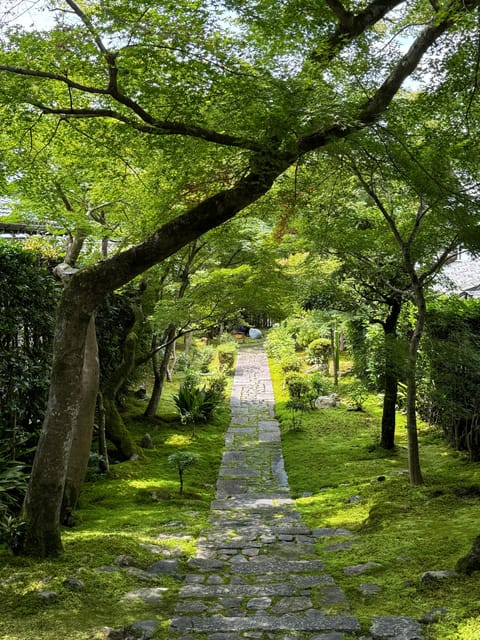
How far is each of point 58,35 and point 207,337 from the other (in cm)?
2191

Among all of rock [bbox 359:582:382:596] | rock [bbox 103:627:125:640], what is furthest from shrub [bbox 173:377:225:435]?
rock [bbox 103:627:125:640]

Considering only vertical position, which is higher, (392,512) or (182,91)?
(182,91)

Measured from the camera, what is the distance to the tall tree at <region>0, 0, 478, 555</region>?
4348 mm

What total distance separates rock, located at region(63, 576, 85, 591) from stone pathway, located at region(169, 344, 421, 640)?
713 mm

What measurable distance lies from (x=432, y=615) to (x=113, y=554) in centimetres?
270

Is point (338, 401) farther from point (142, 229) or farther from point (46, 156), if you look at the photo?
point (46, 156)

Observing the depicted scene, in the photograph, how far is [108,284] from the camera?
4.75 meters

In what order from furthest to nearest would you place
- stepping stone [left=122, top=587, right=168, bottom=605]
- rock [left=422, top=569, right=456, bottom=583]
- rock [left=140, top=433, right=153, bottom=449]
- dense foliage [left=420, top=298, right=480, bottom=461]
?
rock [left=140, top=433, right=153, bottom=449], dense foliage [left=420, top=298, right=480, bottom=461], stepping stone [left=122, top=587, right=168, bottom=605], rock [left=422, top=569, right=456, bottom=583]

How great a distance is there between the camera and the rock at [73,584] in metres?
3.94

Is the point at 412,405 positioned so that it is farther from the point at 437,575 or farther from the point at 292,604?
the point at 292,604

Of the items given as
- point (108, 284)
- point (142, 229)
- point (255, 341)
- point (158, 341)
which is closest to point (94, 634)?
point (108, 284)

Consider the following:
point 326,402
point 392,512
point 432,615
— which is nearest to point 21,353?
point 392,512

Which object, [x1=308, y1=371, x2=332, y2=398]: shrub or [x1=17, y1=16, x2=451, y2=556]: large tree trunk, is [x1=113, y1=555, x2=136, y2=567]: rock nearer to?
[x1=17, y1=16, x2=451, y2=556]: large tree trunk

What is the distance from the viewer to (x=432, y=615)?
3.22m
